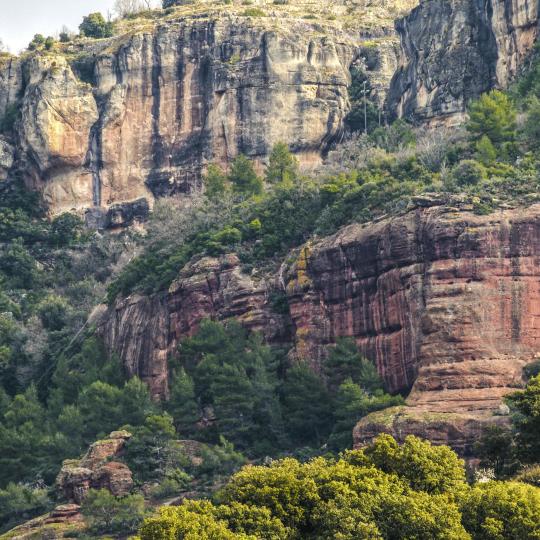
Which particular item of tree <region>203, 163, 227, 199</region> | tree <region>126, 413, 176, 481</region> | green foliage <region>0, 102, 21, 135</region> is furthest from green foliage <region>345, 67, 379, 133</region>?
tree <region>126, 413, 176, 481</region>

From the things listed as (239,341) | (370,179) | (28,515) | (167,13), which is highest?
(167,13)

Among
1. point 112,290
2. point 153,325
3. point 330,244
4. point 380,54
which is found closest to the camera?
point 330,244

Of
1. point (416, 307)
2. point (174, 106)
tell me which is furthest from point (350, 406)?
point (174, 106)

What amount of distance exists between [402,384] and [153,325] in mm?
18052

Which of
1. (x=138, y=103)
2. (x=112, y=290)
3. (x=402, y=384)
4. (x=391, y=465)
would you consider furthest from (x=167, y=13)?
(x=391, y=465)

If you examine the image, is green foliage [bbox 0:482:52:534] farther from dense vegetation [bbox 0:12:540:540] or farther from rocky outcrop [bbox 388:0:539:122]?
rocky outcrop [bbox 388:0:539:122]

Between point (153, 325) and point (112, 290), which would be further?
point (112, 290)

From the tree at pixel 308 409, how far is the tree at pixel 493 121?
20676 mm

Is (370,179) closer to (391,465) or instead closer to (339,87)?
(339,87)

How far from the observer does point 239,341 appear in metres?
98.9

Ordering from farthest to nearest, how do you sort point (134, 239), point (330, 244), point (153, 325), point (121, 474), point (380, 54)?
point (380, 54)
point (134, 239)
point (153, 325)
point (330, 244)
point (121, 474)

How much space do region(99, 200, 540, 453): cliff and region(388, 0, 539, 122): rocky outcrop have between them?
2389 cm

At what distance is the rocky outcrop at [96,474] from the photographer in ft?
294

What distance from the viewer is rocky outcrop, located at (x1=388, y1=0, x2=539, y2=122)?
117750 millimetres
